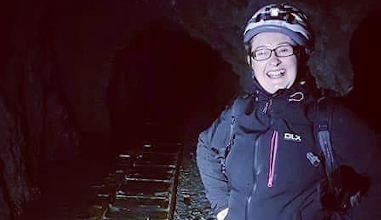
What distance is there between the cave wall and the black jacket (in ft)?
13.6

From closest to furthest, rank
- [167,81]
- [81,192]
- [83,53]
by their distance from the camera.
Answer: [81,192] → [83,53] → [167,81]

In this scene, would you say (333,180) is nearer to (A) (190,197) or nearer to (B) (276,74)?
(B) (276,74)

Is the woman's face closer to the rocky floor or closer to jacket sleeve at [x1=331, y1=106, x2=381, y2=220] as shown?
jacket sleeve at [x1=331, y1=106, x2=381, y2=220]

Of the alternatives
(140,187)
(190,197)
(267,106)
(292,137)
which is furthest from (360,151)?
(140,187)

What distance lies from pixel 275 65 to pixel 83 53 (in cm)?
701

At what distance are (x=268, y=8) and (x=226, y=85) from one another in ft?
38.0

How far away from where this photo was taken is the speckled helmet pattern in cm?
251

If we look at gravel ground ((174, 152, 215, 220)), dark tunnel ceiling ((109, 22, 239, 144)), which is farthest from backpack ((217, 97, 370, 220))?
dark tunnel ceiling ((109, 22, 239, 144))

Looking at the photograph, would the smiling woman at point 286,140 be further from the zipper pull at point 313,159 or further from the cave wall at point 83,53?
the cave wall at point 83,53

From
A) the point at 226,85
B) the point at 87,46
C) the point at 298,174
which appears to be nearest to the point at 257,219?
the point at 298,174

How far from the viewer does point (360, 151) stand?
7.56 feet

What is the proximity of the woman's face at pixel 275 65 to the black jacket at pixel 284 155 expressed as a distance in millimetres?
57

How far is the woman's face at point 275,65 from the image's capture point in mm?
2488

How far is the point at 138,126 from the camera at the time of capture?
10.4 m
